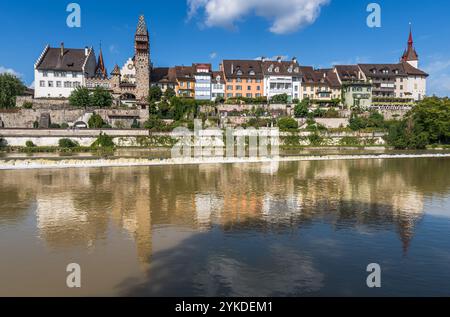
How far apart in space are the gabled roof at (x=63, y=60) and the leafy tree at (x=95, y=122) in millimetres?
13645

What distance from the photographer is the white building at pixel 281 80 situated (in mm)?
74250

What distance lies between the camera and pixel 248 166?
38.8 m

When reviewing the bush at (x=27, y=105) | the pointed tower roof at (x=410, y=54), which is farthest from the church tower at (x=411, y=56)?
the bush at (x=27, y=105)

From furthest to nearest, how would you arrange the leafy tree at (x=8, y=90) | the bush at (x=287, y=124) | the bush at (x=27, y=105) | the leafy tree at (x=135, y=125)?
1. the leafy tree at (x=8, y=90)
2. the bush at (x=287, y=124)
3. the bush at (x=27, y=105)
4. the leafy tree at (x=135, y=125)

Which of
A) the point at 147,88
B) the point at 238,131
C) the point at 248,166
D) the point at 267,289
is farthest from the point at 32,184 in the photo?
the point at 147,88

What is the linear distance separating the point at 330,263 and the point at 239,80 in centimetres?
6422

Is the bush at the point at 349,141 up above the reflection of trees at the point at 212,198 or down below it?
above

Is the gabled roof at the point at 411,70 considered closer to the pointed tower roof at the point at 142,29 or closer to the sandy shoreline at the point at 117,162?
the sandy shoreline at the point at 117,162

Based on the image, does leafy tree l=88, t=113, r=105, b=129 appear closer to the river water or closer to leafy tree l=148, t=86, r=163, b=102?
leafy tree l=148, t=86, r=163, b=102

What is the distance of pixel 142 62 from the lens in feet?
221

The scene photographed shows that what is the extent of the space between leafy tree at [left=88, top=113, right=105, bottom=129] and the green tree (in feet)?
13.8

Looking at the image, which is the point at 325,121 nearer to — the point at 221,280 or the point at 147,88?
the point at 147,88

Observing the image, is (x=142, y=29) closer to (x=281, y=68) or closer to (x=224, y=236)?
(x=281, y=68)

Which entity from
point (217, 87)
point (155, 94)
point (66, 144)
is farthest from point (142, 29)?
point (66, 144)
